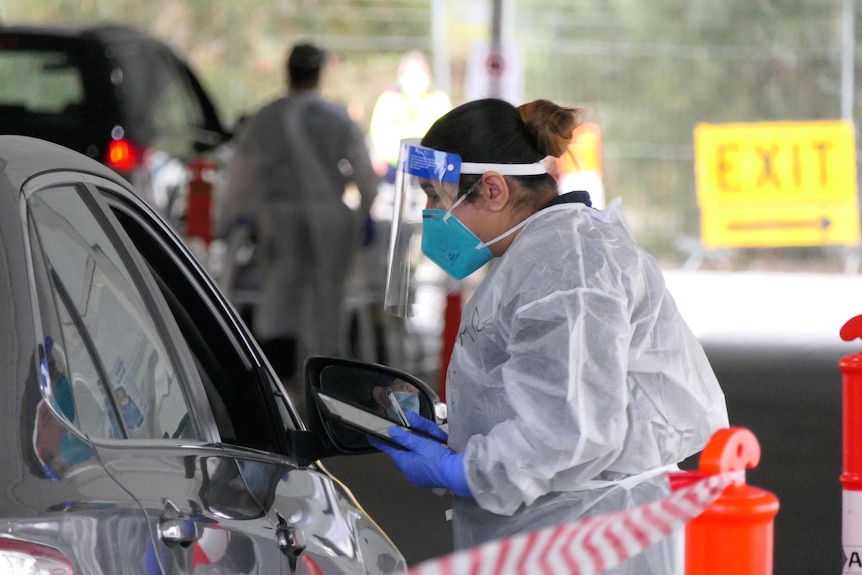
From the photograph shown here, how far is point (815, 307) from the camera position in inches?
653

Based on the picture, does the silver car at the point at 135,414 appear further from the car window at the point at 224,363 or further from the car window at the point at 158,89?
the car window at the point at 158,89

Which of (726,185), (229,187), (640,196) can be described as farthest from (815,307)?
(229,187)

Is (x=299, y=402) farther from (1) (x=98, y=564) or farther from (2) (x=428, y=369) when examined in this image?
(1) (x=98, y=564)

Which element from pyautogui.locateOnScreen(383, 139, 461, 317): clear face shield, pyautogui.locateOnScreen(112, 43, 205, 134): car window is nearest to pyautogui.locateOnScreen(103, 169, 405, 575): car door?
pyautogui.locateOnScreen(383, 139, 461, 317): clear face shield

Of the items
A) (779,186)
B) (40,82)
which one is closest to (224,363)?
(40,82)

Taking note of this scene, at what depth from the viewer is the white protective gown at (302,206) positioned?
9164mm

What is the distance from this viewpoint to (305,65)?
362 inches

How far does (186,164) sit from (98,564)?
371 inches

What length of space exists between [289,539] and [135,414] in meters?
0.33

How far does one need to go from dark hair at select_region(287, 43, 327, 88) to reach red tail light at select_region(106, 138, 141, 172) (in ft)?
5.79

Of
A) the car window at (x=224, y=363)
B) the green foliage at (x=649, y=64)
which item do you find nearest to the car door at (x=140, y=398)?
the car window at (x=224, y=363)

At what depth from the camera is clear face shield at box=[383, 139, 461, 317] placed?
306 cm

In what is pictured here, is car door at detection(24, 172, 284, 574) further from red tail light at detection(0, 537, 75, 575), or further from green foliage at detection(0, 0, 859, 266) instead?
green foliage at detection(0, 0, 859, 266)

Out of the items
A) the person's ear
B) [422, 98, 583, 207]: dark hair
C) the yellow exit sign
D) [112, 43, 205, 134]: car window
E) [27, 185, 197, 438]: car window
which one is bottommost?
the yellow exit sign
